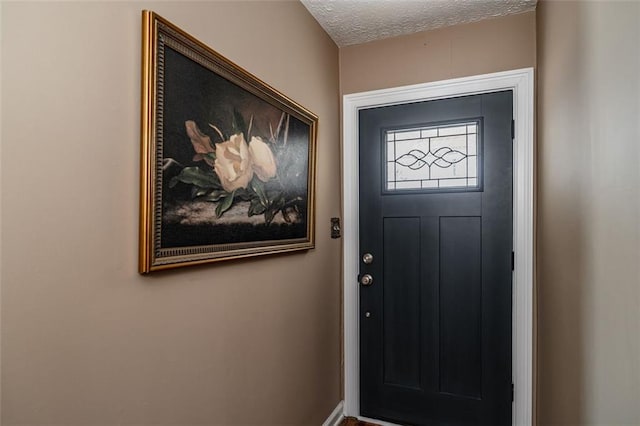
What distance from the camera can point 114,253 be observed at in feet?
3.29

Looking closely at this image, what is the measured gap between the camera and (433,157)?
7.43 ft

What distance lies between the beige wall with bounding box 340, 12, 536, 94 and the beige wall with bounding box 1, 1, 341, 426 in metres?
0.99

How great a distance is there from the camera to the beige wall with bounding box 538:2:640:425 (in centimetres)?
73

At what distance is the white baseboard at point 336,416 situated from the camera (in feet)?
7.49

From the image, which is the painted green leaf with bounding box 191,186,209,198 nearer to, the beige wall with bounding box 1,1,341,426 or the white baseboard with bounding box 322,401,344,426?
the beige wall with bounding box 1,1,341,426

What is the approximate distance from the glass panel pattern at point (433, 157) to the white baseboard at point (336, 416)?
4.58ft

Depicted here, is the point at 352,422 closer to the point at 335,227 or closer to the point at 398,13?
the point at 335,227

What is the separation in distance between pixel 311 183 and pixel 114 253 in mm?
1156

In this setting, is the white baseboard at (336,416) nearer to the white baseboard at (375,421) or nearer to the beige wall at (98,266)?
the white baseboard at (375,421)

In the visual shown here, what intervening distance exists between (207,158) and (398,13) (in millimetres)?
1456

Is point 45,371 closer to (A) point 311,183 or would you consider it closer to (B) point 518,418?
(A) point 311,183

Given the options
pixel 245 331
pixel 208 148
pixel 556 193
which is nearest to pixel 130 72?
pixel 208 148

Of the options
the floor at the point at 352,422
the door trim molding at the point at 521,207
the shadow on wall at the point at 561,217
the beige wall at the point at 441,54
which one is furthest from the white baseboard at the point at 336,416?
the beige wall at the point at 441,54

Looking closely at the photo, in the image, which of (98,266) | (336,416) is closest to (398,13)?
(98,266)
